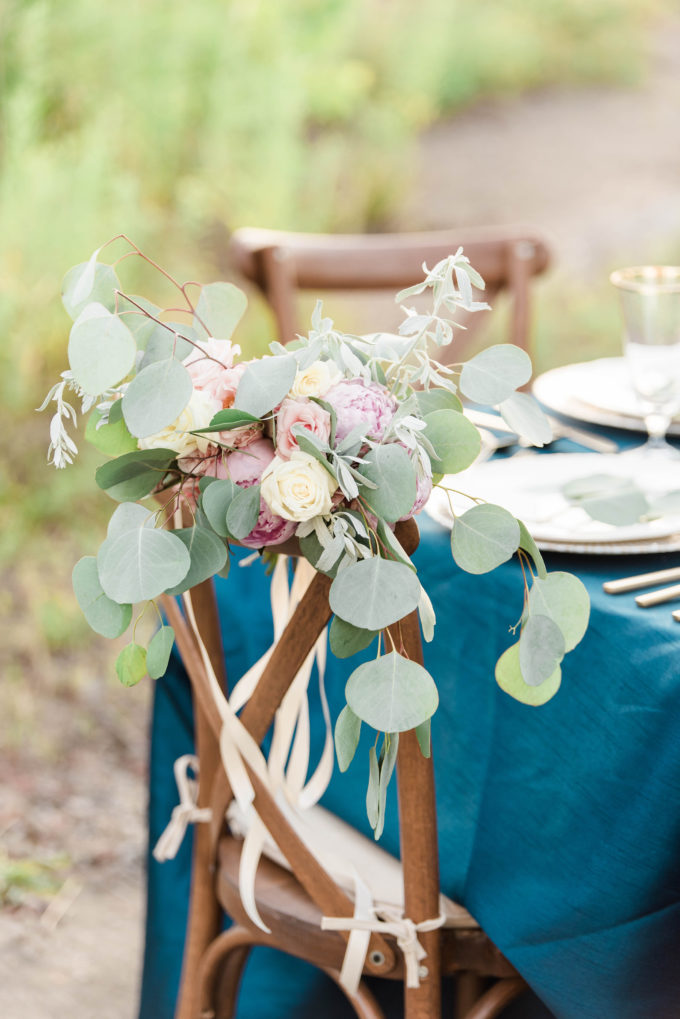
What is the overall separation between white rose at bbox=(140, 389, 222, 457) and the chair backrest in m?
1.22

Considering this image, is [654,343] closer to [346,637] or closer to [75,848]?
[346,637]

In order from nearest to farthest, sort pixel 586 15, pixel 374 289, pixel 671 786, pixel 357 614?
pixel 357 614 → pixel 671 786 → pixel 374 289 → pixel 586 15

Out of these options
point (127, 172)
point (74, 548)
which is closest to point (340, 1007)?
point (74, 548)

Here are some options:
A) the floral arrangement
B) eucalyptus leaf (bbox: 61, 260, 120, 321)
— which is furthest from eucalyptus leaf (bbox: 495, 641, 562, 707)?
eucalyptus leaf (bbox: 61, 260, 120, 321)

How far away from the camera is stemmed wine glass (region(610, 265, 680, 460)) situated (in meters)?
1.04

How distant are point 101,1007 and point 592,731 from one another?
107cm

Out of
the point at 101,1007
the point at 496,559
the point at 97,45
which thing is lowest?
the point at 101,1007

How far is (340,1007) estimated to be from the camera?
1255 millimetres

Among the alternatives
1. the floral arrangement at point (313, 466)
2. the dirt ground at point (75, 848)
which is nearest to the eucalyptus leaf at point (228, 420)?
the floral arrangement at point (313, 466)

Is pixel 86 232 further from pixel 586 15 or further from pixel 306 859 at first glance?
pixel 586 15

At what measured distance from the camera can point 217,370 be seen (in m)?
0.66

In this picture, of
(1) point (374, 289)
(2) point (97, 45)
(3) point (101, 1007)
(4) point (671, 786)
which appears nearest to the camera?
(4) point (671, 786)

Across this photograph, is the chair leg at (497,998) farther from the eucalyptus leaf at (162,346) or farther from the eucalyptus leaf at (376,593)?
the eucalyptus leaf at (162,346)

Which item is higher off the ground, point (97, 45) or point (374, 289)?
point (97, 45)
